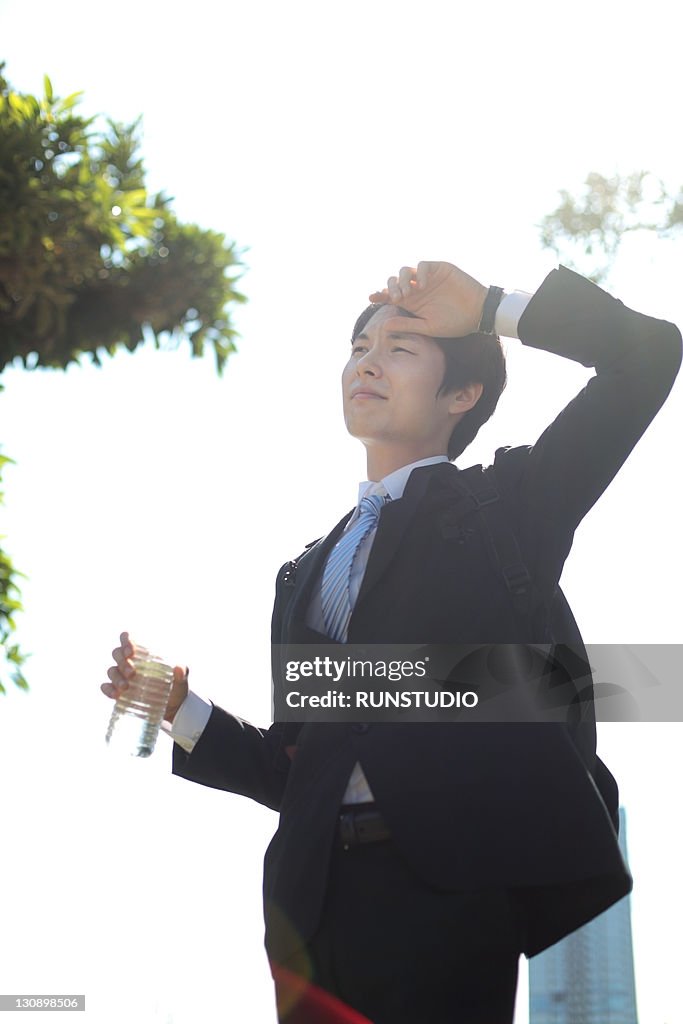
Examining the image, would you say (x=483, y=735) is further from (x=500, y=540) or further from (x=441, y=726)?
(x=500, y=540)

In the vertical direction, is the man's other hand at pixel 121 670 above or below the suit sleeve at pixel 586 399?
below

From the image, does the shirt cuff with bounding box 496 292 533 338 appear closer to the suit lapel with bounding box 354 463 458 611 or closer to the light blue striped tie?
the suit lapel with bounding box 354 463 458 611

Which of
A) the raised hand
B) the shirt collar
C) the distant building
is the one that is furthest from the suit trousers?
the distant building

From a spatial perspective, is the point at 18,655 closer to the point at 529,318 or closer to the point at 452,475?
the point at 452,475

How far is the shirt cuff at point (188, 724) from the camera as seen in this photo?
350 cm

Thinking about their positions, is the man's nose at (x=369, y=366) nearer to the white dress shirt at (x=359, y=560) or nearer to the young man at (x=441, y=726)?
the young man at (x=441, y=726)

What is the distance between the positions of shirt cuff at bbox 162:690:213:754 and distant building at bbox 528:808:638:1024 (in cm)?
9156

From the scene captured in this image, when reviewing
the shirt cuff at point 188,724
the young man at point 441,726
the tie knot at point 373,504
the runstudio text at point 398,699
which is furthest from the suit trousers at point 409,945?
the tie knot at point 373,504

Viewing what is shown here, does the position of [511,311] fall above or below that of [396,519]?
above

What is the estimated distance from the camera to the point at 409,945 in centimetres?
264

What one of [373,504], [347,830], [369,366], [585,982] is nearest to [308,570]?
[373,504]

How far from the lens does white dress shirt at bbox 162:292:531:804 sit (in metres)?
3.32

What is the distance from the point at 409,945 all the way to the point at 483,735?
22.4 inches

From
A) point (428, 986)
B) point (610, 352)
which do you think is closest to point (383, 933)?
point (428, 986)
